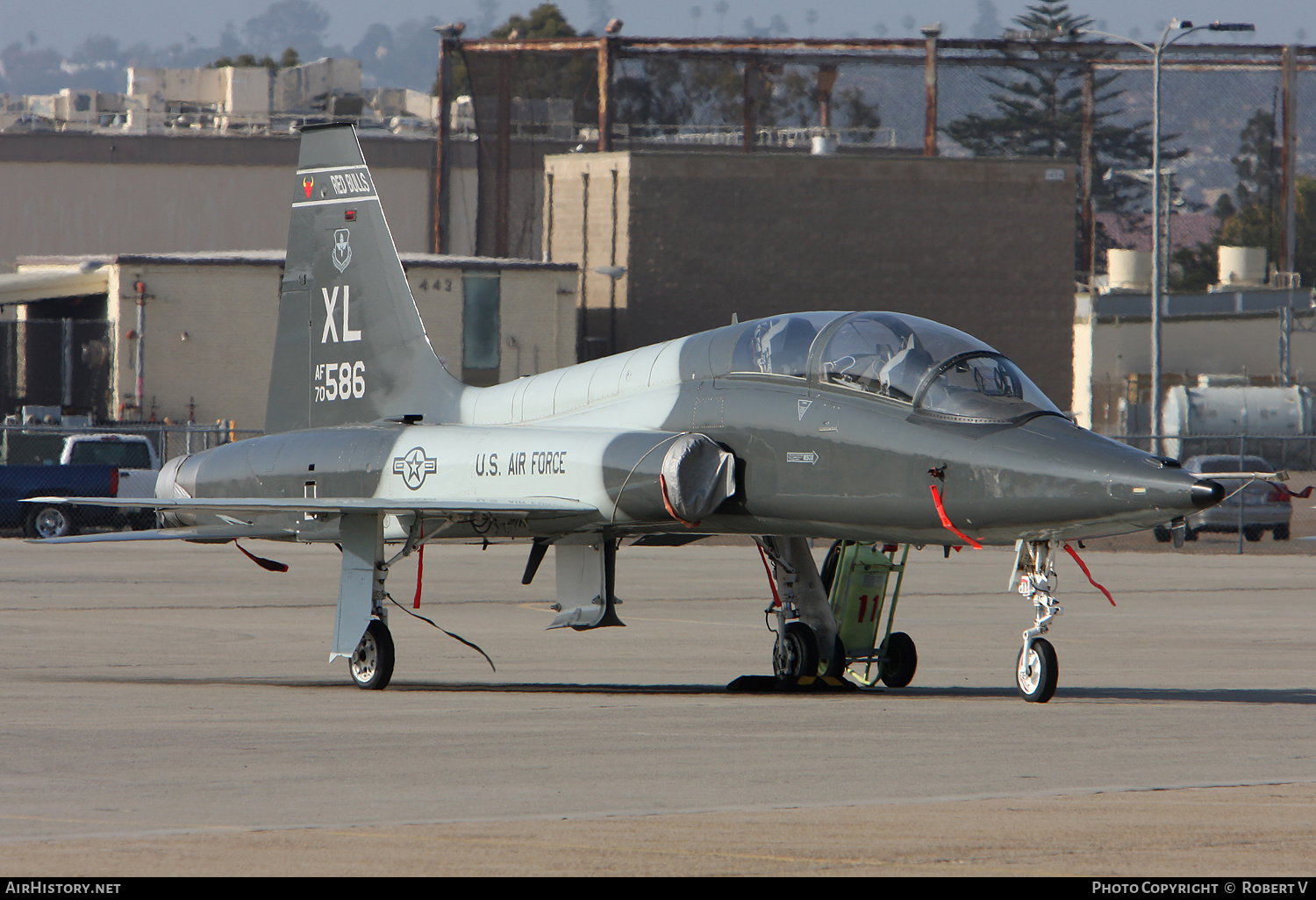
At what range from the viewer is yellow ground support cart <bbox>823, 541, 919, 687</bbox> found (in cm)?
1555

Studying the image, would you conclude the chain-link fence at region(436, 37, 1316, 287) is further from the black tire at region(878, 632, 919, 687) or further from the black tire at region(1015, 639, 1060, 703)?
the black tire at region(1015, 639, 1060, 703)

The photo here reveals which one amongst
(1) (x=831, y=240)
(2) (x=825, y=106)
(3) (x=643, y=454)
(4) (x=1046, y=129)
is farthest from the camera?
(4) (x=1046, y=129)

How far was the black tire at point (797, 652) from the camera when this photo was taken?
1512 cm

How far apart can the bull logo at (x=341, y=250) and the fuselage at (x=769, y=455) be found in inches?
82.1

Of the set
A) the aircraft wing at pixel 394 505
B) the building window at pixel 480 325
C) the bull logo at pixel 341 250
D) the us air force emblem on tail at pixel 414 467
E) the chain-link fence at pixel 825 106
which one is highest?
the chain-link fence at pixel 825 106

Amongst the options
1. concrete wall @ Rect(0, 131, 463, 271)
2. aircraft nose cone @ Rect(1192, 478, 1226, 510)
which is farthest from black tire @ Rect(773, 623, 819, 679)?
concrete wall @ Rect(0, 131, 463, 271)

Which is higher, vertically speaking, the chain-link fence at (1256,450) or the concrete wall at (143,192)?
the concrete wall at (143,192)

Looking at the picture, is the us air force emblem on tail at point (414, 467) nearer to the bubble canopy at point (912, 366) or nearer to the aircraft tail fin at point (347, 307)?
the aircraft tail fin at point (347, 307)

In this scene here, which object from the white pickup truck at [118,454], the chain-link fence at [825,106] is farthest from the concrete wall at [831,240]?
the white pickup truck at [118,454]

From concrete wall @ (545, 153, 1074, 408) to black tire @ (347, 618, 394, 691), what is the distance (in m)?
47.9

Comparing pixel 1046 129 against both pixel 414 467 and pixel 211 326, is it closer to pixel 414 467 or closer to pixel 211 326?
pixel 211 326

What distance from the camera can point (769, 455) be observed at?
45.1ft

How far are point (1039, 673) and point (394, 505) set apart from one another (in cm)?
531

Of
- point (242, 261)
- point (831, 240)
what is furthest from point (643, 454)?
point (831, 240)
